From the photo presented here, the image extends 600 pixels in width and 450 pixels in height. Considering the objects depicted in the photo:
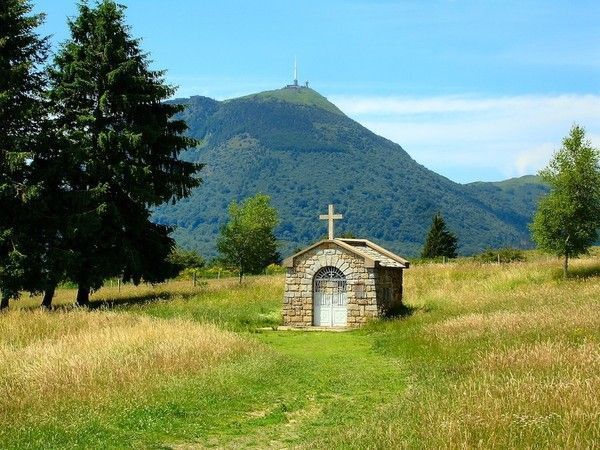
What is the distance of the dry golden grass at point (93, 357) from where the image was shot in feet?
34.1

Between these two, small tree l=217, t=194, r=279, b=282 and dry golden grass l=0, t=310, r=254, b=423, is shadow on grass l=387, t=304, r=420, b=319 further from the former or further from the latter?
small tree l=217, t=194, r=279, b=282

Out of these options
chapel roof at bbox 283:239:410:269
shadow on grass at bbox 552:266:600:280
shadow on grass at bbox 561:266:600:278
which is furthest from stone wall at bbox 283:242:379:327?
shadow on grass at bbox 561:266:600:278

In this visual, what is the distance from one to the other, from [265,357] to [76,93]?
68.5 ft

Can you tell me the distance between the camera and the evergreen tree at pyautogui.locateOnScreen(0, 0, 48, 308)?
2600 centimetres

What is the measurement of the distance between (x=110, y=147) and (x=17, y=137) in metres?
4.60

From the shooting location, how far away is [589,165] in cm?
3481

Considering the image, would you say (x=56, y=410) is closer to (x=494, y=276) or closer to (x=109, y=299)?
(x=109, y=299)

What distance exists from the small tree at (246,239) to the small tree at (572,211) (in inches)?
797

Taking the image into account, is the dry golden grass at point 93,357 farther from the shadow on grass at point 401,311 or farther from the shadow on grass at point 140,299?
the shadow on grass at point 140,299

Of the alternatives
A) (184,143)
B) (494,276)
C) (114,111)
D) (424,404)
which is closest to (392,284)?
(494,276)

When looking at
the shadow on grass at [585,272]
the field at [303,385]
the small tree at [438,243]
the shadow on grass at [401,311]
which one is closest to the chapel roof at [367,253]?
the shadow on grass at [401,311]

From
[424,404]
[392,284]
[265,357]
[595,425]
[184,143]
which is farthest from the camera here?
[184,143]

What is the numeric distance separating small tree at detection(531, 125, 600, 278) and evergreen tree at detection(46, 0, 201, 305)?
19513 mm

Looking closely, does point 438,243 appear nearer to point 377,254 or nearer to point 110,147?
point 377,254
